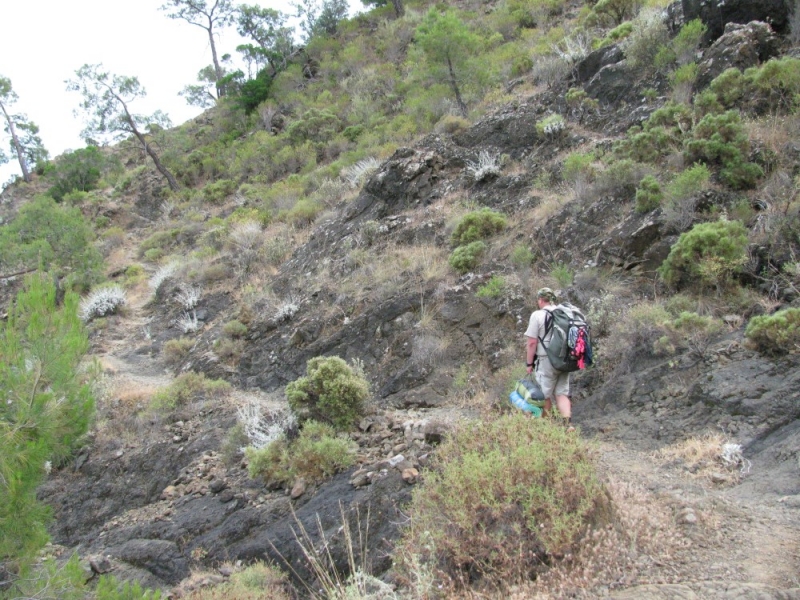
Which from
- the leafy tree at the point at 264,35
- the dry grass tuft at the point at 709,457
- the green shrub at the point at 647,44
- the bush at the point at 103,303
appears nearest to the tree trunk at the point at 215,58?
the leafy tree at the point at 264,35

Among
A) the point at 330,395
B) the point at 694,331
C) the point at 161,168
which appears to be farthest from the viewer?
the point at 161,168

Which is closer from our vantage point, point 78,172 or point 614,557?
point 614,557

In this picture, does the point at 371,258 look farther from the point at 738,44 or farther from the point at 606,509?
the point at 606,509

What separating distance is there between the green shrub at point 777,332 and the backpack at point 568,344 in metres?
1.56

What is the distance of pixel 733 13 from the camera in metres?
10.2

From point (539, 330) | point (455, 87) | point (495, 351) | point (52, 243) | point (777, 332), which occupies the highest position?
point (52, 243)

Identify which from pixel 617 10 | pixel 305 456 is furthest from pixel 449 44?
pixel 305 456

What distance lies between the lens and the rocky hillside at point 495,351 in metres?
4.12

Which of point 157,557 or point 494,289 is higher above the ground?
point 494,289

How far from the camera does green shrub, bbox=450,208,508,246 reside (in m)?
9.93

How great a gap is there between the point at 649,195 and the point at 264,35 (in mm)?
29623

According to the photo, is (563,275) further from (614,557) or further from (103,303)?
(103,303)

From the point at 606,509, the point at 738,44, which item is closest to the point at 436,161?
the point at 738,44

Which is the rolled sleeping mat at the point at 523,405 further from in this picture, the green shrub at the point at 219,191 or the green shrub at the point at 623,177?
the green shrub at the point at 219,191
